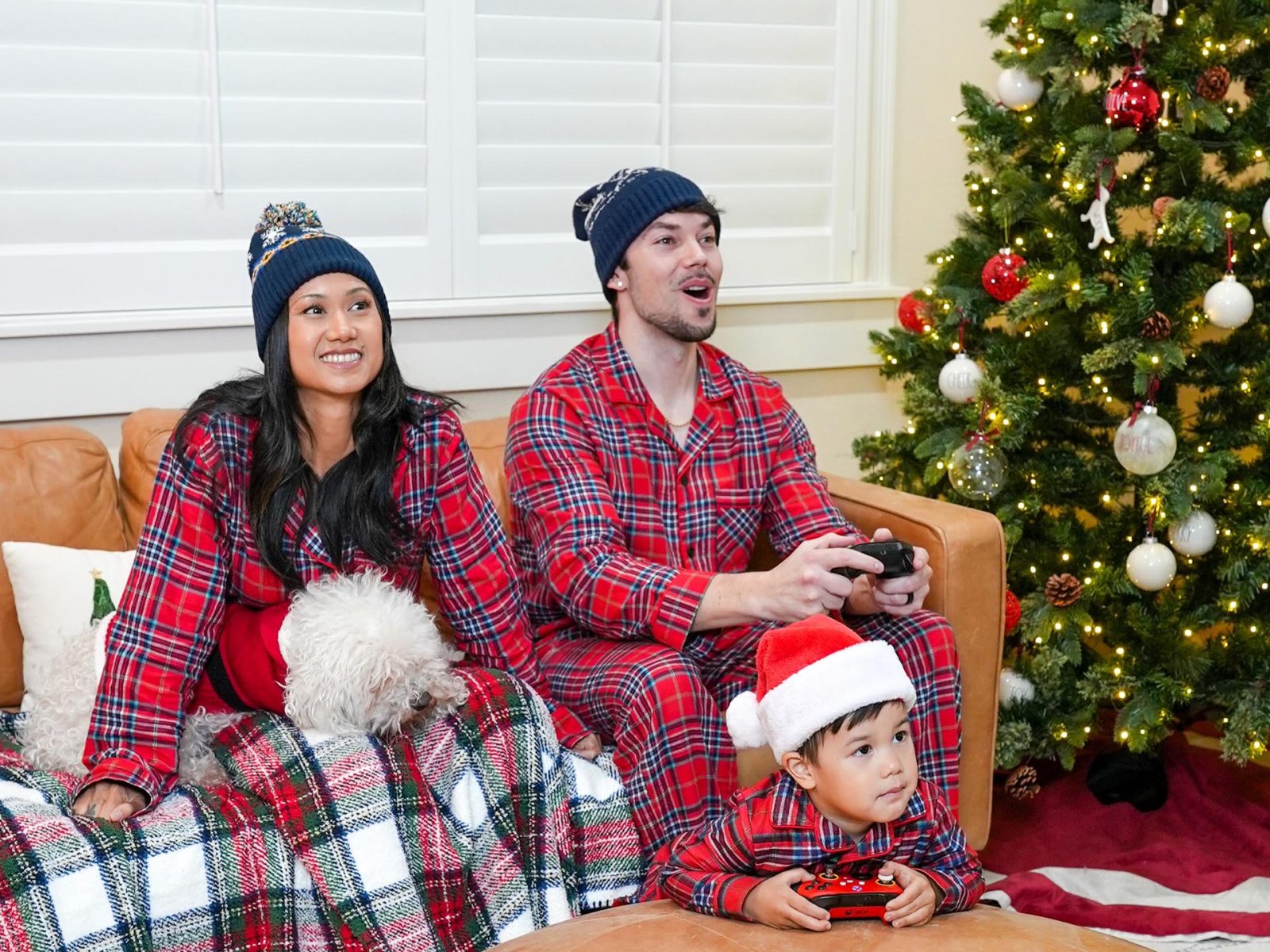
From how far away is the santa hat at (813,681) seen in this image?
Result: 1629 mm

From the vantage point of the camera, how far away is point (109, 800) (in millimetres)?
1794

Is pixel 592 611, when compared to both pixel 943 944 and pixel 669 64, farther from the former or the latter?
pixel 669 64

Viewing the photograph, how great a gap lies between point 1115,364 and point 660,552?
2.99 ft

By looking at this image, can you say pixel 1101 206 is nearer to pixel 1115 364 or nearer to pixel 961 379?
pixel 1115 364

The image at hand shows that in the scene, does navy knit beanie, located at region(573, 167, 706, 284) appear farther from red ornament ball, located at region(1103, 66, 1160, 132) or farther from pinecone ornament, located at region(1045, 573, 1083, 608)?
pinecone ornament, located at region(1045, 573, 1083, 608)

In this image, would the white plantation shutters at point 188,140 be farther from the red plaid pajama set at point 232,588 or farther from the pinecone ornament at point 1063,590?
the pinecone ornament at point 1063,590

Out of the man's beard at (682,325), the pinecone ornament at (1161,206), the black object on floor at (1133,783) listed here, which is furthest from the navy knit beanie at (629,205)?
the black object on floor at (1133,783)

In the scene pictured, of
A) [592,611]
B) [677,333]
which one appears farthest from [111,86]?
[592,611]

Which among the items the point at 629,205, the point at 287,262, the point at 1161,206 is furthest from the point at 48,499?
the point at 1161,206

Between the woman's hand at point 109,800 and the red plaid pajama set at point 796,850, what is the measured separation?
700 mm

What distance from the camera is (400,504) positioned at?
2.10m

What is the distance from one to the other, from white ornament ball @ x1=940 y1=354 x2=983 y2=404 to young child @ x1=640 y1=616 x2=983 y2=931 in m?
1.07

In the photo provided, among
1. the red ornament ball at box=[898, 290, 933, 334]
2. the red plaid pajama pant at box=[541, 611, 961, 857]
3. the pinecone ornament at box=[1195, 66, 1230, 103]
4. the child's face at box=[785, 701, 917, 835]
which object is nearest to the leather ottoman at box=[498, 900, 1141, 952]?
the child's face at box=[785, 701, 917, 835]

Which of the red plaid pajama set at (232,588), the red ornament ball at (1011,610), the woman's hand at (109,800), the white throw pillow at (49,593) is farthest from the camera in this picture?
the red ornament ball at (1011,610)
